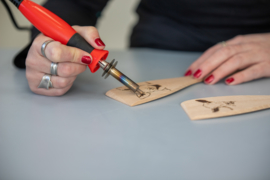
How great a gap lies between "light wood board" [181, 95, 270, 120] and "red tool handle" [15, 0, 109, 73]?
0.81ft

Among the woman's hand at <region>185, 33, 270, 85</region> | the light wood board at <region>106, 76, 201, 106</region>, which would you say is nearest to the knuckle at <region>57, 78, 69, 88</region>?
the light wood board at <region>106, 76, 201, 106</region>

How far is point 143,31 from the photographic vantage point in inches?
44.7

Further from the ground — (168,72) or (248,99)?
(248,99)

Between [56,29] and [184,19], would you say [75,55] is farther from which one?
[184,19]

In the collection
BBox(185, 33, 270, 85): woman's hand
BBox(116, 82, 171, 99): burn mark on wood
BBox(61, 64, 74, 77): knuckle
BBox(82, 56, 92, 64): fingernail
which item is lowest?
BBox(61, 64, 74, 77): knuckle

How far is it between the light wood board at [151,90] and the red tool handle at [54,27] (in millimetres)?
102

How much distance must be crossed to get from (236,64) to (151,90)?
1.03 ft

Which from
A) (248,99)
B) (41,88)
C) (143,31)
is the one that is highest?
(248,99)

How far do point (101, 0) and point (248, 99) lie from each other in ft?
2.12

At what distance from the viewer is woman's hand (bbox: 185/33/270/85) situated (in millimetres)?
708

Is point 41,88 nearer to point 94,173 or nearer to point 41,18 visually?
point 41,18

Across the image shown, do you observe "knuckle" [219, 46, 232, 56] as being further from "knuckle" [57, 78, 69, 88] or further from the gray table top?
"knuckle" [57, 78, 69, 88]

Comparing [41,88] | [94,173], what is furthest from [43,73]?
[94,173]

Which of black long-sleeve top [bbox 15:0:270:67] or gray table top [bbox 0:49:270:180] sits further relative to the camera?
black long-sleeve top [bbox 15:0:270:67]
